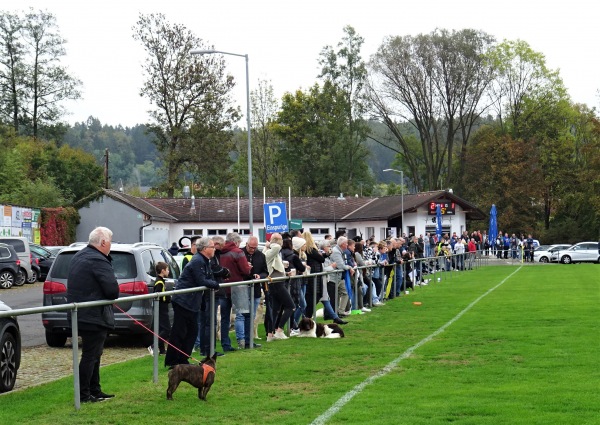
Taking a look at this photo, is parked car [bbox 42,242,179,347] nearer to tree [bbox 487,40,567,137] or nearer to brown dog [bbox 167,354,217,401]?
brown dog [bbox 167,354,217,401]

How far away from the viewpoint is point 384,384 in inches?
445

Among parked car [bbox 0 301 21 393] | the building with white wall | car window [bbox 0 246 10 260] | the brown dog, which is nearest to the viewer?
parked car [bbox 0 301 21 393]

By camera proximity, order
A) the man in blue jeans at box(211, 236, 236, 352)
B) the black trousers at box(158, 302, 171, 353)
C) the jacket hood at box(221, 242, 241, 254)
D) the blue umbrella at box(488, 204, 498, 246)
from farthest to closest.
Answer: the blue umbrella at box(488, 204, 498, 246) → the jacket hood at box(221, 242, 241, 254) → the man in blue jeans at box(211, 236, 236, 352) → the black trousers at box(158, 302, 171, 353)

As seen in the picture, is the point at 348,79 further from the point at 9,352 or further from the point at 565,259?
the point at 9,352

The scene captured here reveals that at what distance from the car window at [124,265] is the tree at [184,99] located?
56.0 metres

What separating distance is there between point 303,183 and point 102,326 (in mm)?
87227

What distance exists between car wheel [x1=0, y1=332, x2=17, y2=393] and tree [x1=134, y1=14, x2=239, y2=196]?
6287 centimetres

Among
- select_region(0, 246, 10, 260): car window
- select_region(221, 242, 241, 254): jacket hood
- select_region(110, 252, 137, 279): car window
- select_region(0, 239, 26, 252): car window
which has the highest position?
select_region(0, 239, 26, 252): car window

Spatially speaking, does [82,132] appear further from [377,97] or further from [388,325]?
[388,325]

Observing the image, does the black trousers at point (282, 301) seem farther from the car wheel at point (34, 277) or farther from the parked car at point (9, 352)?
the car wheel at point (34, 277)

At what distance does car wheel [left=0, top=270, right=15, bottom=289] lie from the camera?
3997 centimetres

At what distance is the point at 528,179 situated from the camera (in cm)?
8906

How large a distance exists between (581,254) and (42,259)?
133ft

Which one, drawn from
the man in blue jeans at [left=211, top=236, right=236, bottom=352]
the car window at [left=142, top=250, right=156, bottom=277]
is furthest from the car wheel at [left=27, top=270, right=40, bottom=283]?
the man in blue jeans at [left=211, top=236, right=236, bottom=352]
